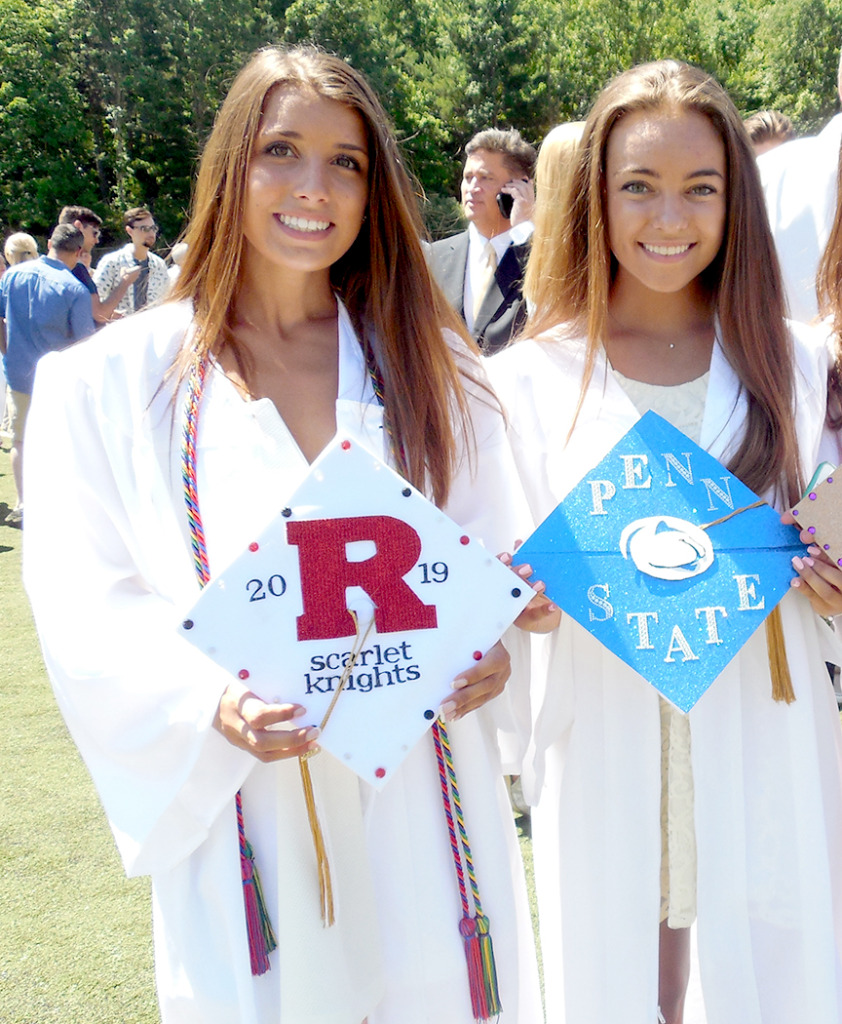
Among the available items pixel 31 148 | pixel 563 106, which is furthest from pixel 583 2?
pixel 31 148

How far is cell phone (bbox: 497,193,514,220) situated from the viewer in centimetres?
422

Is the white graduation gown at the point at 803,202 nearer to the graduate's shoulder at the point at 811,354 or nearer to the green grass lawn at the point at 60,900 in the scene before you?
the graduate's shoulder at the point at 811,354

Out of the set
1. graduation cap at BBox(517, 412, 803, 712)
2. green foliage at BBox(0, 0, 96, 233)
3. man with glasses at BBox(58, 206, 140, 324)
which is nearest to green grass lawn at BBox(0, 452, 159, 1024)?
graduation cap at BBox(517, 412, 803, 712)

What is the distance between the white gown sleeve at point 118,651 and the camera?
5.08ft

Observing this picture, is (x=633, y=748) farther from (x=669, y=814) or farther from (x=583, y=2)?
(x=583, y=2)

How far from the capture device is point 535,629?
1.73m

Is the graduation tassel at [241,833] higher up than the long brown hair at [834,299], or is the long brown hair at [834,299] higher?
the long brown hair at [834,299]

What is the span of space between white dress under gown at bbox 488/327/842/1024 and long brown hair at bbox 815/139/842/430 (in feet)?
0.20

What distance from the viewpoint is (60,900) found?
9.12ft

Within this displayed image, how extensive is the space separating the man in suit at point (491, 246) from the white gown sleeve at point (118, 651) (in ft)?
7.52

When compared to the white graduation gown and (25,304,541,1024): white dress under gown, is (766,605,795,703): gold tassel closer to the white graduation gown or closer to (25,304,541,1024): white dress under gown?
(25,304,541,1024): white dress under gown

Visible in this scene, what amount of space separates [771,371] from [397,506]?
2.56 ft

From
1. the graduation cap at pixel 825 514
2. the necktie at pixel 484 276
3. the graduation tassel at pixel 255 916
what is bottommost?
the graduation tassel at pixel 255 916

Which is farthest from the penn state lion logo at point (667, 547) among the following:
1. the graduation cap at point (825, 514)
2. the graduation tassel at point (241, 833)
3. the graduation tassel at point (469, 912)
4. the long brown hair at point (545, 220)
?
the graduation tassel at point (241, 833)
